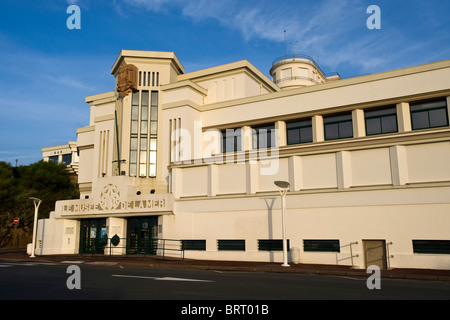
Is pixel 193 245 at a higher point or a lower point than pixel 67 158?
lower

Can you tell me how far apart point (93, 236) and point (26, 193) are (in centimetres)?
1788

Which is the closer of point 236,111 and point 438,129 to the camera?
point 438,129

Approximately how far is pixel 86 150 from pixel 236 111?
15519 millimetres

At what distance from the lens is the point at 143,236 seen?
2667 centimetres

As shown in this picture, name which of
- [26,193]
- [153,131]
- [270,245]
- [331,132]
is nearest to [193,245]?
[270,245]

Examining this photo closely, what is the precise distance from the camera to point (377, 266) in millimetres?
19109

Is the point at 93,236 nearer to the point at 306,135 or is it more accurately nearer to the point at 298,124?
the point at 298,124

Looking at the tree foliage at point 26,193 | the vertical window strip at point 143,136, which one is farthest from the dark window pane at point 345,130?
the tree foliage at point 26,193

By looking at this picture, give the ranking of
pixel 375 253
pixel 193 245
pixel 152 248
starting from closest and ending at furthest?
pixel 375 253 < pixel 193 245 < pixel 152 248

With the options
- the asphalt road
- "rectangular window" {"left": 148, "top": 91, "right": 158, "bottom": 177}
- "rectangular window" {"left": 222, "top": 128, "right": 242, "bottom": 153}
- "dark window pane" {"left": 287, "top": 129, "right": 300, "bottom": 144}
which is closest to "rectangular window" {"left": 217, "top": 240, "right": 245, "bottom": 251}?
"rectangular window" {"left": 222, "top": 128, "right": 242, "bottom": 153}

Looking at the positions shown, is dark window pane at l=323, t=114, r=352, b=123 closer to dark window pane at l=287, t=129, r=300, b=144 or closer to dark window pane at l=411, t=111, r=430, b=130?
dark window pane at l=287, t=129, r=300, b=144

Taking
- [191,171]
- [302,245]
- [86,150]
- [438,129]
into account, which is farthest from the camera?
[86,150]
